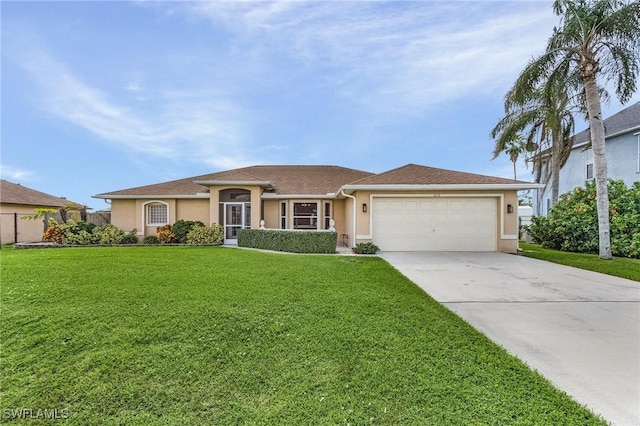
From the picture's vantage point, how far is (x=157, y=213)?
17266 millimetres

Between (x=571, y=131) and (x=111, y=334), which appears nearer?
(x=111, y=334)

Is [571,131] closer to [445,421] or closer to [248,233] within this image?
[248,233]

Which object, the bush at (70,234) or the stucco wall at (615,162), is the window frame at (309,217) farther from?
the stucco wall at (615,162)

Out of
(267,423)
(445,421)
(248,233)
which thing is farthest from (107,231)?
(445,421)

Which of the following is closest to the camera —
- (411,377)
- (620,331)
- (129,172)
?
(411,377)

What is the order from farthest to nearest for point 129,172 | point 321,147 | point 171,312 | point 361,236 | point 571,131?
1. point 321,147
2. point 129,172
3. point 571,131
4. point 361,236
5. point 171,312

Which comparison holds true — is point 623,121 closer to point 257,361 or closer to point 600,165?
point 600,165

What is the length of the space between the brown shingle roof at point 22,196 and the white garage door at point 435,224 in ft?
70.7

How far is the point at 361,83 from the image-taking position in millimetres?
16672

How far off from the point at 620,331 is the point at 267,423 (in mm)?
5210

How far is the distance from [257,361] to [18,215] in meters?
22.5

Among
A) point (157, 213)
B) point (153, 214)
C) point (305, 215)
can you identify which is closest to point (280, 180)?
point (305, 215)

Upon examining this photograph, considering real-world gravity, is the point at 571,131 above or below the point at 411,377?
above

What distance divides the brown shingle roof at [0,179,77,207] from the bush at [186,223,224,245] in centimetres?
1176
